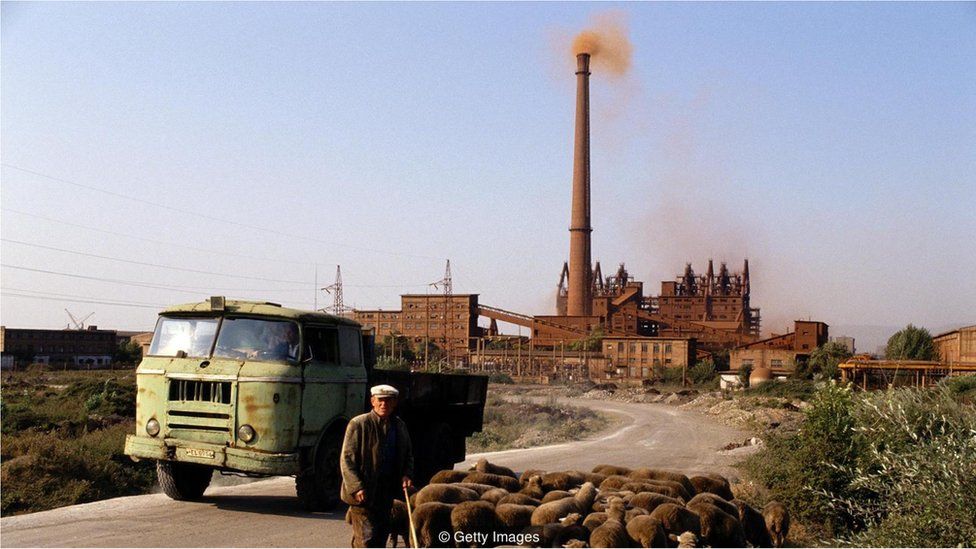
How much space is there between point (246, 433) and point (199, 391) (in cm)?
93

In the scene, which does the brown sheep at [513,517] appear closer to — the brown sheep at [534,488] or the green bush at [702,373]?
the brown sheep at [534,488]

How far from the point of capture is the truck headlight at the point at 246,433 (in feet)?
34.1

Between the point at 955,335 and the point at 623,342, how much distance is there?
35981 millimetres

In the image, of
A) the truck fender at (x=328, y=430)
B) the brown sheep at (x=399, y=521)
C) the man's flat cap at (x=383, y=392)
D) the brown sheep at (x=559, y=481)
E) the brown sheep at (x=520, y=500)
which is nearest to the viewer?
the man's flat cap at (x=383, y=392)

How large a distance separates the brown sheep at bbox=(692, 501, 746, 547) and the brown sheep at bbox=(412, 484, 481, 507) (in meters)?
2.58

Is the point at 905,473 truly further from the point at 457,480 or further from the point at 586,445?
the point at 586,445

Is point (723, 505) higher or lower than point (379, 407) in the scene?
lower

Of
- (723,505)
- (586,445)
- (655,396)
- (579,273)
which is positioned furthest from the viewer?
(579,273)

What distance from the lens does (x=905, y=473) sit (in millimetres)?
8875

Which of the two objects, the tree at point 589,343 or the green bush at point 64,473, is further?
the tree at point 589,343

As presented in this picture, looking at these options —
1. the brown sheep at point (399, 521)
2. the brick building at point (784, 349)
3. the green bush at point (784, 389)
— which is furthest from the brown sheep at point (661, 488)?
the brick building at point (784, 349)

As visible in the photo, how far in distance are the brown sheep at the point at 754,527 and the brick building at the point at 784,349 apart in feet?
218

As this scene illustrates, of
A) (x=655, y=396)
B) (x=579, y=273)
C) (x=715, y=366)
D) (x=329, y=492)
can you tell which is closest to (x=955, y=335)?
(x=655, y=396)

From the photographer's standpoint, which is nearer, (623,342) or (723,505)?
(723,505)
